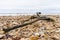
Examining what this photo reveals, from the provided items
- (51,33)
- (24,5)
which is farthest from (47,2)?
(51,33)

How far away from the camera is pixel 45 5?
9.24 ft

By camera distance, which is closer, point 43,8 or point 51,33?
point 51,33

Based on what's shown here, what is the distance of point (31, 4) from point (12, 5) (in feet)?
0.91

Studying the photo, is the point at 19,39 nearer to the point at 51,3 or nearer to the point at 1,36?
the point at 1,36

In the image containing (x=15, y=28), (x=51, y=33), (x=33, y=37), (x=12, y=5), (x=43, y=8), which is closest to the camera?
(x=33, y=37)

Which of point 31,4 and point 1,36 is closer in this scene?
point 1,36

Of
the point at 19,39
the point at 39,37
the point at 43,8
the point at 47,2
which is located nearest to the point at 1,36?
the point at 19,39

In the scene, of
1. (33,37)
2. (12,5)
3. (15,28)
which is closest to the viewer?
(33,37)

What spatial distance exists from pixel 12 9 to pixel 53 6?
1.83 feet

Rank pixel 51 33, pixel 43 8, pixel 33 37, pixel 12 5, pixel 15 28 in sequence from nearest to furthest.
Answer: pixel 33 37
pixel 51 33
pixel 15 28
pixel 43 8
pixel 12 5

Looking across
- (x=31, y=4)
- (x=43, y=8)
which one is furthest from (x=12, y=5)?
(x=43, y=8)

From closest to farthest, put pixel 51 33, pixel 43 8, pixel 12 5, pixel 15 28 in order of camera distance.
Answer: pixel 51 33, pixel 15 28, pixel 43 8, pixel 12 5

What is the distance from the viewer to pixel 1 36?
1289 millimetres

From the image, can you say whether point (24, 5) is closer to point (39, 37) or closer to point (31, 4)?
point (31, 4)
